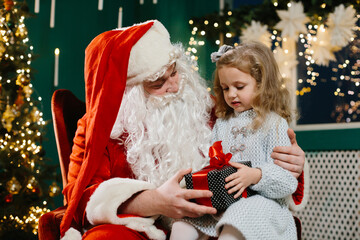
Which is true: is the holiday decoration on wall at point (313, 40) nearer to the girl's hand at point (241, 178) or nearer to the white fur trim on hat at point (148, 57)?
the white fur trim on hat at point (148, 57)

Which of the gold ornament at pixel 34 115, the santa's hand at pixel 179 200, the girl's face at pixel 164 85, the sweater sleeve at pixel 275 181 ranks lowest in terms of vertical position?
the gold ornament at pixel 34 115

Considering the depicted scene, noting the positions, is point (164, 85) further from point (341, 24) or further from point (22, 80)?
point (341, 24)

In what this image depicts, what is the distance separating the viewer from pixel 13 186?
283 centimetres

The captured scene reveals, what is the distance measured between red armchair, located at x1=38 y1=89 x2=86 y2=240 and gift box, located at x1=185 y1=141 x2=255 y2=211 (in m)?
0.69

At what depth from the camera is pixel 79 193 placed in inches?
63.4

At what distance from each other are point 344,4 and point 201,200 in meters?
2.92

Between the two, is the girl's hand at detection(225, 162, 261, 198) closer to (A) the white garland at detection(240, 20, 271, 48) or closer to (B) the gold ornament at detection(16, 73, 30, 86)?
(B) the gold ornament at detection(16, 73, 30, 86)

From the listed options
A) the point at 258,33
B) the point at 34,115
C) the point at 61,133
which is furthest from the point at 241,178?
the point at 258,33

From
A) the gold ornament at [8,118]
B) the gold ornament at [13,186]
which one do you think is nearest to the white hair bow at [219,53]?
the gold ornament at [8,118]

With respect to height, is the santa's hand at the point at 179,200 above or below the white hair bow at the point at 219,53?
below

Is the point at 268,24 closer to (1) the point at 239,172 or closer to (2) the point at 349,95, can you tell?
(2) the point at 349,95

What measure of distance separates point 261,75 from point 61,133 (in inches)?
44.8

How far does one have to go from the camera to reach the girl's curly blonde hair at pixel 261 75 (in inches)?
69.7

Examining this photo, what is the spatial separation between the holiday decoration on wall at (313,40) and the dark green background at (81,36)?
0.26 meters
